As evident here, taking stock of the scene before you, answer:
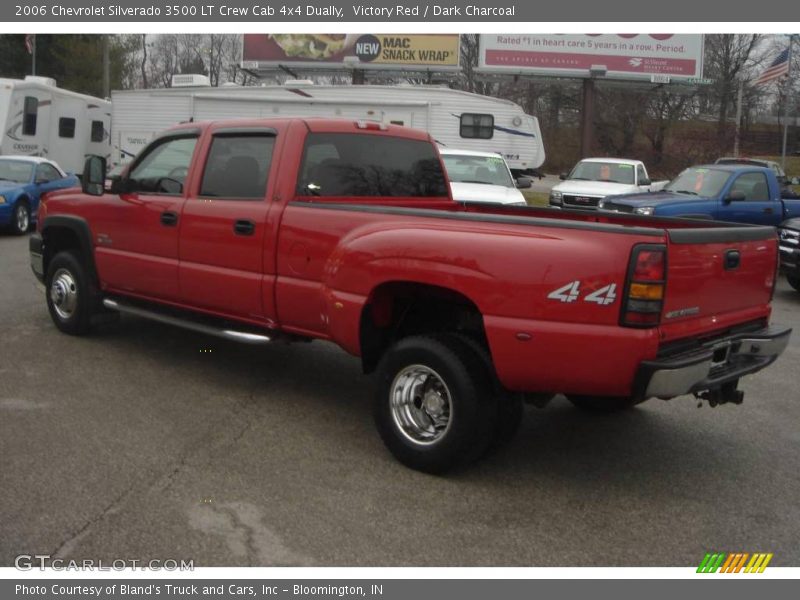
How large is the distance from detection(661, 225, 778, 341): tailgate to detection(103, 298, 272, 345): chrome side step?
8.99 feet

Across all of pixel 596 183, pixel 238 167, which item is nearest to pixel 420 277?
pixel 238 167

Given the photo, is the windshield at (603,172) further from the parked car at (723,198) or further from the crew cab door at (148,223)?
the crew cab door at (148,223)

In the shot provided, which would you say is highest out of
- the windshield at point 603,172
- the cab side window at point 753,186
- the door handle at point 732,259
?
the windshield at point 603,172

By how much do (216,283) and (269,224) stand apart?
0.69 metres

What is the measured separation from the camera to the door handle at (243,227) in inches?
219

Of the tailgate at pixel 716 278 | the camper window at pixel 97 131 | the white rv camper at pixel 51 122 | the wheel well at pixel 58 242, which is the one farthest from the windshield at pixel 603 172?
the tailgate at pixel 716 278

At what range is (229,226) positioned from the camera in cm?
574

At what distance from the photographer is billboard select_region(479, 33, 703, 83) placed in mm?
36697

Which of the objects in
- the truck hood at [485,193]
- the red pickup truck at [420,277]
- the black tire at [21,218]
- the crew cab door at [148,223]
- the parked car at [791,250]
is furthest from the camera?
the black tire at [21,218]

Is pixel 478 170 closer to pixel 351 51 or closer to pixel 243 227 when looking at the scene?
pixel 243 227

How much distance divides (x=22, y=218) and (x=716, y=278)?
1420 cm

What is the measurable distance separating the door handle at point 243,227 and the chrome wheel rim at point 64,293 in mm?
2408

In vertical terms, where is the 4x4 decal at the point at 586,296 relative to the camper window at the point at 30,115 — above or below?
below

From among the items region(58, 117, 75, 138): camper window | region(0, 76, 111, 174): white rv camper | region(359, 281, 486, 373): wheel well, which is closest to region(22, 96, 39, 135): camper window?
region(0, 76, 111, 174): white rv camper
